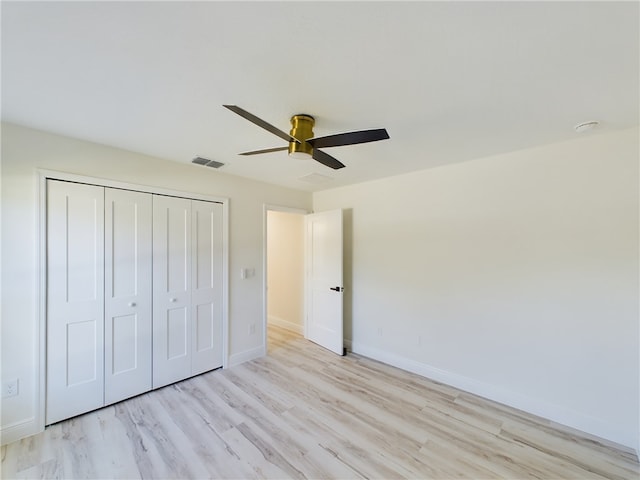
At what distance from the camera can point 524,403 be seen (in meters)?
2.49

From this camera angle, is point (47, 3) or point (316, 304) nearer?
point (47, 3)

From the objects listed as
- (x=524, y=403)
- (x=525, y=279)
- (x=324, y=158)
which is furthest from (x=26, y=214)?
(x=524, y=403)

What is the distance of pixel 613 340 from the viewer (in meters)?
2.12

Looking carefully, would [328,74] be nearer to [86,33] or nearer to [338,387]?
[86,33]

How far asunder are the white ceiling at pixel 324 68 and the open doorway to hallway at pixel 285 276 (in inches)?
101

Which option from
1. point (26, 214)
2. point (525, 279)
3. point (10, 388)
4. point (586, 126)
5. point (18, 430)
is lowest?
point (18, 430)

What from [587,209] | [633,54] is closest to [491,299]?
[587,209]

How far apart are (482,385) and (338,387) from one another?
1.50 m

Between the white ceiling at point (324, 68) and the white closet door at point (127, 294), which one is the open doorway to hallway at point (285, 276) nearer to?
the white closet door at point (127, 294)

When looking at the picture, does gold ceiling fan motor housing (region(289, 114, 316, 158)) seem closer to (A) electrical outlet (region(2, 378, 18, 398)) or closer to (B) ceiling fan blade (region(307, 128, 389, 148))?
(B) ceiling fan blade (region(307, 128, 389, 148))

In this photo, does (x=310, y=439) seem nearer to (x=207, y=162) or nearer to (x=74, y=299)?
(x=74, y=299)

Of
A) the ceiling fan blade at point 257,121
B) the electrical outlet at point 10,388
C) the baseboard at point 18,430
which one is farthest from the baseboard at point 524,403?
the electrical outlet at point 10,388

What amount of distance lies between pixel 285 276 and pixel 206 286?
1.93 m

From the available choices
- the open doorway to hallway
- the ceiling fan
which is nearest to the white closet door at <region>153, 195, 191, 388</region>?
the open doorway to hallway
